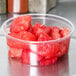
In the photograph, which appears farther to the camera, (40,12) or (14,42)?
(40,12)

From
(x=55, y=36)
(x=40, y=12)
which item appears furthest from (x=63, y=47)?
(x=40, y=12)

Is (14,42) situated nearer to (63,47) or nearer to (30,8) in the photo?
(63,47)

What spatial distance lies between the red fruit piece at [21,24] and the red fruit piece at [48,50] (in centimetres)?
8

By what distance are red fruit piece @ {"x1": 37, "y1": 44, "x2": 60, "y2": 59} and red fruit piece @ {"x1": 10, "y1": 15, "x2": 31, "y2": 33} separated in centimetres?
8

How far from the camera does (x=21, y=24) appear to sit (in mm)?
780

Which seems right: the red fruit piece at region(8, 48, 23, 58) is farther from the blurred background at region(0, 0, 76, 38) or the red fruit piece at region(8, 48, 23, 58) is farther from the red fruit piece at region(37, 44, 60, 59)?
the blurred background at region(0, 0, 76, 38)

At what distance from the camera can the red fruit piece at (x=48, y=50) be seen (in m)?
0.72

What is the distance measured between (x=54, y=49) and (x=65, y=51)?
0.19 feet

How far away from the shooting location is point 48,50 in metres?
0.72

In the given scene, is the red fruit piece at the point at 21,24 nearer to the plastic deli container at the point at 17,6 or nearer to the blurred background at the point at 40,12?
the blurred background at the point at 40,12

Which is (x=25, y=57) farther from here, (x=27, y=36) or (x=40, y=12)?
(x=40, y=12)

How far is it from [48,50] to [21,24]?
0.11 m

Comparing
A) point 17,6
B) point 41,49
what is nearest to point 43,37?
point 41,49

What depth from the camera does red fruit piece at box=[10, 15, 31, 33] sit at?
0.78m
